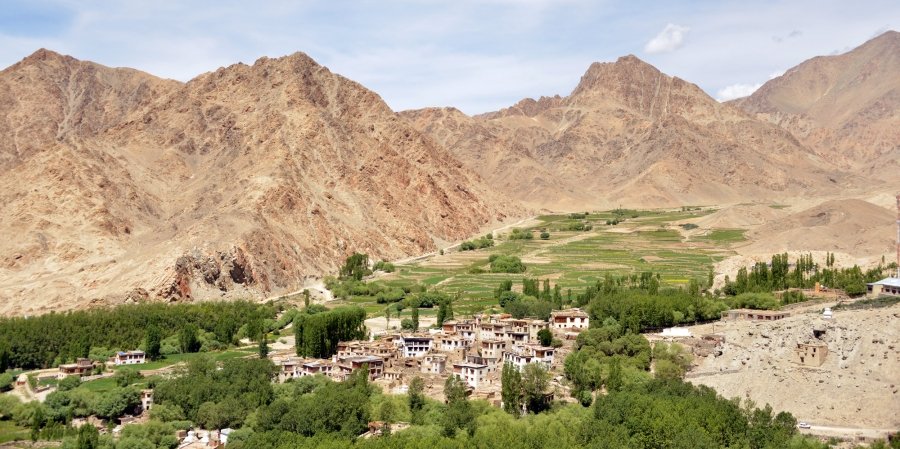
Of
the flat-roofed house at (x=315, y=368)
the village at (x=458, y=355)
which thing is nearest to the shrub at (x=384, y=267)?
the village at (x=458, y=355)

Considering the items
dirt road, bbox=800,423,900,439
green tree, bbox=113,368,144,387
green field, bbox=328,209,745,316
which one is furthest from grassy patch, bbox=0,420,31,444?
dirt road, bbox=800,423,900,439

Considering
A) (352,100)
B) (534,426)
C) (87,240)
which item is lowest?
(534,426)

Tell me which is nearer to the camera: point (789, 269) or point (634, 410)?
point (634, 410)

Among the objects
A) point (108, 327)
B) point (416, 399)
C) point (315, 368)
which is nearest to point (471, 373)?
point (416, 399)

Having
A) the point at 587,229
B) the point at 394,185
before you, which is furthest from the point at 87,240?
the point at 587,229

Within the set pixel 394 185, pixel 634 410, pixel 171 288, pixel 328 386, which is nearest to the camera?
pixel 634 410

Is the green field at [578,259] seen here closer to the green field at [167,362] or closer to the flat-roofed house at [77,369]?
the green field at [167,362]

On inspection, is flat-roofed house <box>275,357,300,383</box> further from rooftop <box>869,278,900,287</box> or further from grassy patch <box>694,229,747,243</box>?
grassy patch <box>694,229,747,243</box>

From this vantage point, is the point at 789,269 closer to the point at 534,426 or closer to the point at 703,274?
the point at 703,274
